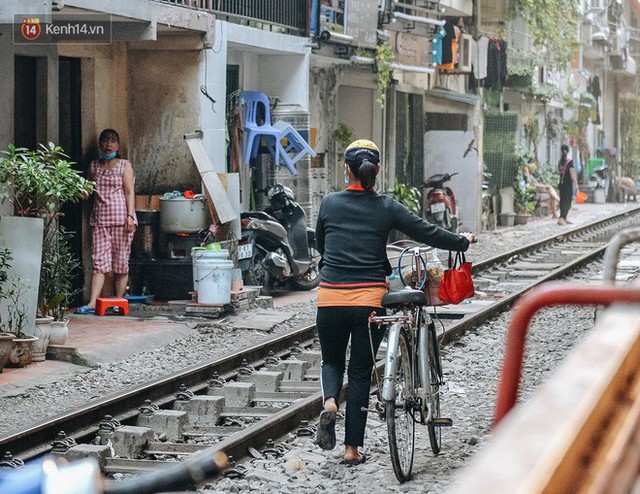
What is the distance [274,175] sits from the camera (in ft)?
67.7

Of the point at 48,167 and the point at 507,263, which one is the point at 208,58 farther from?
the point at 507,263

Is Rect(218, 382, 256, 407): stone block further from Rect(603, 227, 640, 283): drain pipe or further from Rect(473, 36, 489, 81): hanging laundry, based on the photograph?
Rect(473, 36, 489, 81): hanging laundry

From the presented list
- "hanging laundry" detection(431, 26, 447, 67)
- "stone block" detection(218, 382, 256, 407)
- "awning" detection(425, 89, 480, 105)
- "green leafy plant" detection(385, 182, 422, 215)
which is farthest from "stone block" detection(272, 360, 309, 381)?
"awning" detection(425, 89, 480, 105)

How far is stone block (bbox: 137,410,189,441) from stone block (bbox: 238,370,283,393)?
1677mm

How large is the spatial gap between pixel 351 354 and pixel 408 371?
35 cm

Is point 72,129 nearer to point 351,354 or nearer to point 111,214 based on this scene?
point 111,214

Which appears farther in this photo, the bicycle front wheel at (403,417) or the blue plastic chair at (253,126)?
the blue plastic chair at (253,126)

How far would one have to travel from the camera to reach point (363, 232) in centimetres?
765

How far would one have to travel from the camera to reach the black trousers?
7.63 metres

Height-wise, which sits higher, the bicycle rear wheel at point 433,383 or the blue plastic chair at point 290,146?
the blue plastic chair at point 290,146

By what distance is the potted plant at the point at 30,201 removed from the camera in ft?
39.2

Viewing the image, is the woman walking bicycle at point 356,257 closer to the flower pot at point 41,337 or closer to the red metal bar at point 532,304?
the red metal bar at point 532,304

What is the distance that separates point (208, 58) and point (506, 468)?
15.3 m

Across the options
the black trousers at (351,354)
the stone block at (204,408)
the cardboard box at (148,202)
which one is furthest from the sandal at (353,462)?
the cardboard box at (148,202)
